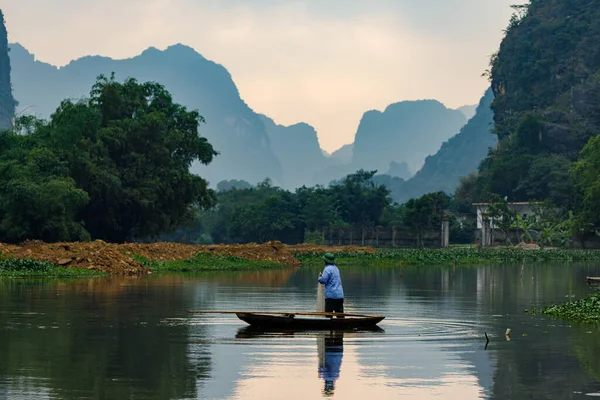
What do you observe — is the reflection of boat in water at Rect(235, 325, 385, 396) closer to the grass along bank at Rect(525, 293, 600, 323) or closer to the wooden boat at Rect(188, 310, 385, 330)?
the wooden boat at Rect(188, 310, 385, 330)

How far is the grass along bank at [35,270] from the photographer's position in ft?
137

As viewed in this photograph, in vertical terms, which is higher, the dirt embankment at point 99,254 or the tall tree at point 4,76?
the tall tree at point 4,76

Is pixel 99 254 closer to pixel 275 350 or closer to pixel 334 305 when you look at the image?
pixel 334 305

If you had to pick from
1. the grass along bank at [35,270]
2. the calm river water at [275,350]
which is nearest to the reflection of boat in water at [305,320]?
the calm river water at [275,350]

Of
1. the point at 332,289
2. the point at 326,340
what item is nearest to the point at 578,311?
the point at 332,289

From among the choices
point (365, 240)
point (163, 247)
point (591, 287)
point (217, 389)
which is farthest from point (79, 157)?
point (217, 389)

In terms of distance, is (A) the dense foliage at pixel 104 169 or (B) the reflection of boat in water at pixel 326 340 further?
(A) the dense foliage at pixel 104 169

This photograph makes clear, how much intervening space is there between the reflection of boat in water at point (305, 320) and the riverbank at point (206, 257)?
22.3 meters

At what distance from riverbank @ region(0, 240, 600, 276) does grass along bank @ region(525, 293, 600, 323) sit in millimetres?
22404

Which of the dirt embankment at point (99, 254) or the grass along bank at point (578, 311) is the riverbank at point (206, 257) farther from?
the grass along bank at point (578, 311)

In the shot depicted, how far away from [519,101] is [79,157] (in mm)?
81058

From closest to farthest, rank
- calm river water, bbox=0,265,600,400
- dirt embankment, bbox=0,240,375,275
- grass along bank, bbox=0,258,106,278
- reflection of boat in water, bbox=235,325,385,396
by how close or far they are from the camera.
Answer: calm river water, bbox=0,265,600,400, reflection of boat in water, bbox=235,325,385,396, grass along bank, bbox=0,258,106,278, dirt embankment, bbox=0,240,375,275

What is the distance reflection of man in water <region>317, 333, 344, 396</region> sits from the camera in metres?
15.5

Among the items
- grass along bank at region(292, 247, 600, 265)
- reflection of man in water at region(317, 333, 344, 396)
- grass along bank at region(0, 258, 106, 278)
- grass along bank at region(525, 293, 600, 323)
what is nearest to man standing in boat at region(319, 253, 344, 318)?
reflection of man in water at region(317, 333, 344, 396)
